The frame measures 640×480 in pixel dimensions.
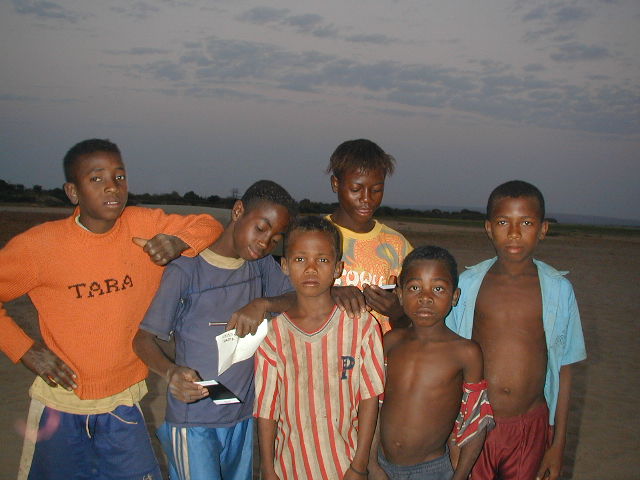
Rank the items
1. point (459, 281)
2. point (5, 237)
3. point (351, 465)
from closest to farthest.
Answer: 1. point (351, 465)
2. point (459, 281)
3. point (5, 237)

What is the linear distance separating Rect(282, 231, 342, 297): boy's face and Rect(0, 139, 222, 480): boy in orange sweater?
440mm

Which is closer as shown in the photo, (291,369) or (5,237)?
(291,369)

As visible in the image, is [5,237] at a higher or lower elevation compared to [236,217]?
lower

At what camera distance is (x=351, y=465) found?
7.26 ft

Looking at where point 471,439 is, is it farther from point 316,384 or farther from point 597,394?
point 597,394

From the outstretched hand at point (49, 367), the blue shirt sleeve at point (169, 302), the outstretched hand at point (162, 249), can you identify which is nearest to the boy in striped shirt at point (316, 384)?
the blue shirt sleeve at point (169, 302)

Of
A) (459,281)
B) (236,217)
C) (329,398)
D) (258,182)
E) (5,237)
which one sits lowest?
(5,237)

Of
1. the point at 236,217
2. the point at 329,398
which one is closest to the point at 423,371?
Result: the point at 329,398

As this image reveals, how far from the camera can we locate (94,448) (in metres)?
2.54

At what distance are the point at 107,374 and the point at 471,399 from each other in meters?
1.71

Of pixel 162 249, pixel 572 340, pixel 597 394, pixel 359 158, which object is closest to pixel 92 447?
pixel 162 249

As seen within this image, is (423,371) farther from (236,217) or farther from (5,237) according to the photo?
(5,237)

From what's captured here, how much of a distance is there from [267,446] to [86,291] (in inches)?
43.3

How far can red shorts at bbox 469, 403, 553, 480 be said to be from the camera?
2.60 meters
